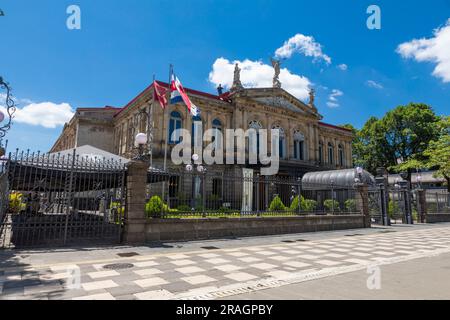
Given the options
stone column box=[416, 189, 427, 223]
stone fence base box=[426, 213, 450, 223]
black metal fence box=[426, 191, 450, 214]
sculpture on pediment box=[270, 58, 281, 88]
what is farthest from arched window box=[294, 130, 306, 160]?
stone fence base box=[426, 213, 450, 223]

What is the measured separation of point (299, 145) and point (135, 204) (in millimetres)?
26278

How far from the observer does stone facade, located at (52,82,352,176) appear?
83.7 feet

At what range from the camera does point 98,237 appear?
398 inches

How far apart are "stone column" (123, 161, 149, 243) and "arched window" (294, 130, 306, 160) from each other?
2488cm

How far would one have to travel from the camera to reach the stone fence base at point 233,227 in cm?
A: 1067

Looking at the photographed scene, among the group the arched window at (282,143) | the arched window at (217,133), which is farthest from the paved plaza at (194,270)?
the arched window at (282,143)

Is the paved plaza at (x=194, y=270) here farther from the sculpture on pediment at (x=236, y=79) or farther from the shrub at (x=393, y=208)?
the sculpture on pediment at (x=236, y=79)

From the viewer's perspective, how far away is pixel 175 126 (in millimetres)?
25312

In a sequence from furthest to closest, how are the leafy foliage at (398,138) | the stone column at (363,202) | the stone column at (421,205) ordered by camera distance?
the leafy foliage at (398,138)
the stone column at (421,205)
the stone column at (363,202)

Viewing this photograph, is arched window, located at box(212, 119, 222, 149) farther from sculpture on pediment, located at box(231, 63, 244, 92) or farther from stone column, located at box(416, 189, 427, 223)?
stone column, located at box(416, 189, 427, 223)

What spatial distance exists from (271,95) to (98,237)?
24.3 metres

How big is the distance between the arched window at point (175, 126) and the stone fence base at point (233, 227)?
1365cm

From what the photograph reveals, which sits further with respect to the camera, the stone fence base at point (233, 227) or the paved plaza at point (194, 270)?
the stone fence base at point (233, 227)
